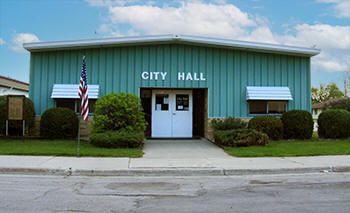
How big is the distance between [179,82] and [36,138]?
23.0ft

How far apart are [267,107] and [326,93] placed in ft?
206

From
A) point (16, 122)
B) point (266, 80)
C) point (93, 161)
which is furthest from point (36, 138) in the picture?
point (266, 80)

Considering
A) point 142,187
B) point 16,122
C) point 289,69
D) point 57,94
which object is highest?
point 289,69

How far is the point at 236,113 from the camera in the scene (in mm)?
14227

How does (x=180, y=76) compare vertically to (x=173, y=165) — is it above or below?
above

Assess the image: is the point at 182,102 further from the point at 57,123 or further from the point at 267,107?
the point at 57,123

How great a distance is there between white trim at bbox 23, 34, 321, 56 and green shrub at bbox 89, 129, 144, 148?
15.1ft

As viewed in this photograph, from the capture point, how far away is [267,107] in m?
14.5

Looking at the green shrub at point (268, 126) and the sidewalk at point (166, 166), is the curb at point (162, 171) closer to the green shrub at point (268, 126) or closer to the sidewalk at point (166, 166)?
the sidewalk at point (166, 166)

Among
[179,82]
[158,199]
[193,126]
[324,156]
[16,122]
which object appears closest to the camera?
[158,199]

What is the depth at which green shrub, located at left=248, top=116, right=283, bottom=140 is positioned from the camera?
13.0 metres

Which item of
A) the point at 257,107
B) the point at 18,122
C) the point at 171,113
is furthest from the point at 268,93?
the point at 18,122

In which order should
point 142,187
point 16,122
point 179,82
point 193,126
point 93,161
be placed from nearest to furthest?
point 142,187, point 93,161, point 16,122, point 179,82, point 193,126

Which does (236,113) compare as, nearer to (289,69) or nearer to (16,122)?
(289,69)
